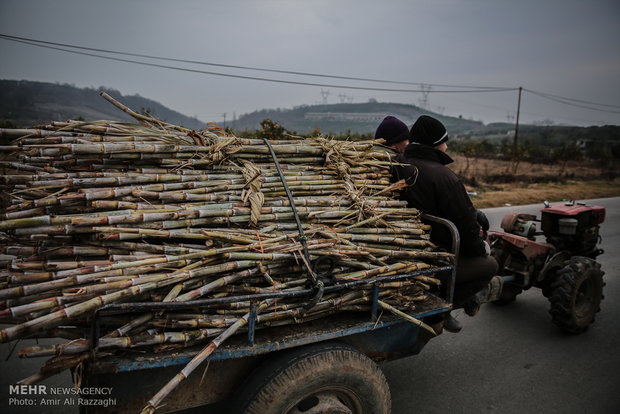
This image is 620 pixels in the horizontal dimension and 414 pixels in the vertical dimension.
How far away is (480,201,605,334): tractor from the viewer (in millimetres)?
3863

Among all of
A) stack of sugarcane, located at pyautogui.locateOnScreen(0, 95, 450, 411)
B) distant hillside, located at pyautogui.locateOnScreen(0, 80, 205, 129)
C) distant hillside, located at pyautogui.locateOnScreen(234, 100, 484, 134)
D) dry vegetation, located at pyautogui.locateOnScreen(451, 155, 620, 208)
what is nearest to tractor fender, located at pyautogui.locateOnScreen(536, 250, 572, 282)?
stack of sugarcane, located at pyautogui.locateOnScreen(0, 95, 450, 411)

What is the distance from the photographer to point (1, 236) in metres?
1.90

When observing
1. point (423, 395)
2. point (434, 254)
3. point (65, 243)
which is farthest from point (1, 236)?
point (423, 395)

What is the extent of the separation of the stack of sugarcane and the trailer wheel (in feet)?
0.76

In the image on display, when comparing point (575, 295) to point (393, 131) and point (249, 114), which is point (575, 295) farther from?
point (249, 114)

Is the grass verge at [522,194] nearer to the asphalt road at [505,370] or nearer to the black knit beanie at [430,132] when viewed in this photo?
the asphalt road at [505,370]

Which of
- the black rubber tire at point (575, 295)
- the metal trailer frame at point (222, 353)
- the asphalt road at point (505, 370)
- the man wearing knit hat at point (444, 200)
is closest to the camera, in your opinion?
the metal trailer frame at point (222, 353)

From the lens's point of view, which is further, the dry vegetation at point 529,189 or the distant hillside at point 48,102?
the distant hillside at point 48,102

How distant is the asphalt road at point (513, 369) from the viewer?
2928 millimetres

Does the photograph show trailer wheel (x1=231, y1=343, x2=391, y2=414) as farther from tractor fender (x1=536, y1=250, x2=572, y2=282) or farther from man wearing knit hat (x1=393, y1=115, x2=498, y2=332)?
tractor fender (x1=536, y1=250, x2=572, y2=282)

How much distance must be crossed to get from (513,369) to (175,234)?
336 cm

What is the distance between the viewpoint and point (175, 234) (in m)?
1.96

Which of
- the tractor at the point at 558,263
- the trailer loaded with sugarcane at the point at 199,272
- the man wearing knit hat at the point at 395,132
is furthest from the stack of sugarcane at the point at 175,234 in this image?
the tractor at the point at 558,263

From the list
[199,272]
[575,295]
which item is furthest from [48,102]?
[575,295]
